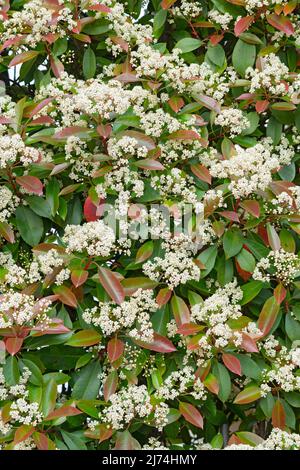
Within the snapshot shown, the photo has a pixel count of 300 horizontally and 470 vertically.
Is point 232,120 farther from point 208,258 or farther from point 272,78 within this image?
point 208,258

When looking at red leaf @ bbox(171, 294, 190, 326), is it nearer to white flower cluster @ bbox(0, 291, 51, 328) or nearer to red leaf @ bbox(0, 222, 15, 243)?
white flower cluster @ bbox(0, 291, 51, 328)

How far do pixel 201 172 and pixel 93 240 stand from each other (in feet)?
1.68

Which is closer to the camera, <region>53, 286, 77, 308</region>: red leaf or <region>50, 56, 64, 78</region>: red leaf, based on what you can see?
<region>53, 286, 77, 308</region>: red leaf

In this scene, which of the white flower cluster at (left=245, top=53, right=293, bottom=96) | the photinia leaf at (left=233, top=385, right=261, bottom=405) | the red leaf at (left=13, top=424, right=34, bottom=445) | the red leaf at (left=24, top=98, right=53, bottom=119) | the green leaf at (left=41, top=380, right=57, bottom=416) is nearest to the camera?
the red leaf at (left=13, top=424, right=34, bottom=445)

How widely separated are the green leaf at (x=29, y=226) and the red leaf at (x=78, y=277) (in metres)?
0.25

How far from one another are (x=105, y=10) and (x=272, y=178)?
86 centimetres

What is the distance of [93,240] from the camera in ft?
8.32

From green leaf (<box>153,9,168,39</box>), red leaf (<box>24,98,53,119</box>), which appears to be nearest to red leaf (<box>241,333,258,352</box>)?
red leaf (<box>24,98,53,119</box>)

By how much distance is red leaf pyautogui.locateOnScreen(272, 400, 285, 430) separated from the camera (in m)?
2.56

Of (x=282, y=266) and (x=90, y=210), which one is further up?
(x=90, y=210)

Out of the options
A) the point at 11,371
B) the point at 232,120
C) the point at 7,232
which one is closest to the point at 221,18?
the point at 232,120

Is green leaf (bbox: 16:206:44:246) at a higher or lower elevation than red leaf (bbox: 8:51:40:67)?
lower

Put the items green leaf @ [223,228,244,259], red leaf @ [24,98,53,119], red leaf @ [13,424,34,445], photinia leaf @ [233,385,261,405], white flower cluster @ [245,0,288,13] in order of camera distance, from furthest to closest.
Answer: white flower cluster @ [245,0,288,13], red leaf @ [24,98,53,119], green leaf @ [223,228,244,259], photinia leaf @ [233,385,261,405], red leaf @ [13,424,34,445]

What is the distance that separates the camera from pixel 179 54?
3.11 meters
